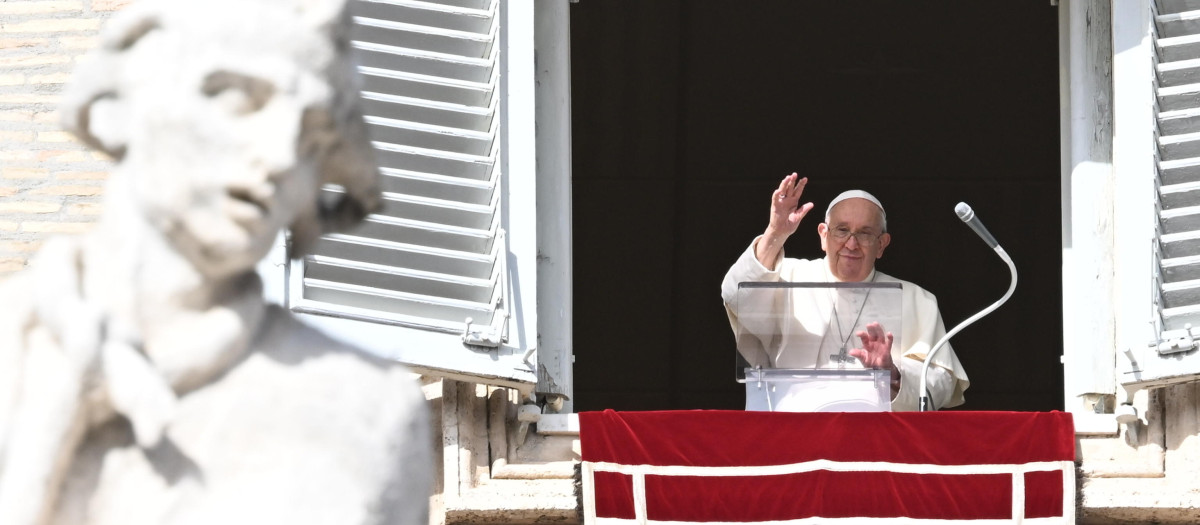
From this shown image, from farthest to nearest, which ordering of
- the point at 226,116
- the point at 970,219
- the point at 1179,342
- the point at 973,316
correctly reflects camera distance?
1. the point at 973,316
2. the point at 970,219
3. the point at 1179,342
4. the point at 226,116

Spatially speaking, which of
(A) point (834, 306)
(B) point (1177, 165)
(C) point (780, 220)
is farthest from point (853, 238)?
(B) point (1177, 165)

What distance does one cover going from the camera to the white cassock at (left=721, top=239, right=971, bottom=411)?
554 centimetres

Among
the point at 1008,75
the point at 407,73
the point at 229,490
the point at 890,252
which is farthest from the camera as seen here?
the point at 890,252

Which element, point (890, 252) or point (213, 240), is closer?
point (213, 240)

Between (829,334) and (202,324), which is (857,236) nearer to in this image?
(829,334)

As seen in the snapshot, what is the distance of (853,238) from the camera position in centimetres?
606

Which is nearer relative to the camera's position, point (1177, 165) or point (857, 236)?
point (1177, 165)

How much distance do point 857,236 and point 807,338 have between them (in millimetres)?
612

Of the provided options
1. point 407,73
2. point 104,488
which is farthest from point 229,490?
point 407,73

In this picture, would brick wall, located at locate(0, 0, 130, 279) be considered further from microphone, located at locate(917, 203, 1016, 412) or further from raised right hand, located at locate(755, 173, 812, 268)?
microphone, located at locate(917, 203, 1016, 412)

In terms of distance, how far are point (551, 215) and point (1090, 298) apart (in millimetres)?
1211

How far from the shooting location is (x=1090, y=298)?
5.46 m

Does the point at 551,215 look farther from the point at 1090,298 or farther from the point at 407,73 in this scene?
the point at 1090,298

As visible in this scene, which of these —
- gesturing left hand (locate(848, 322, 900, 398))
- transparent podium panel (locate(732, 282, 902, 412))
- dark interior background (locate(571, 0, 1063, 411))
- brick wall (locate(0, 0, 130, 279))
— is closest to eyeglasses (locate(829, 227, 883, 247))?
transparent podium panel (locate(732, 282, 902, 412))
